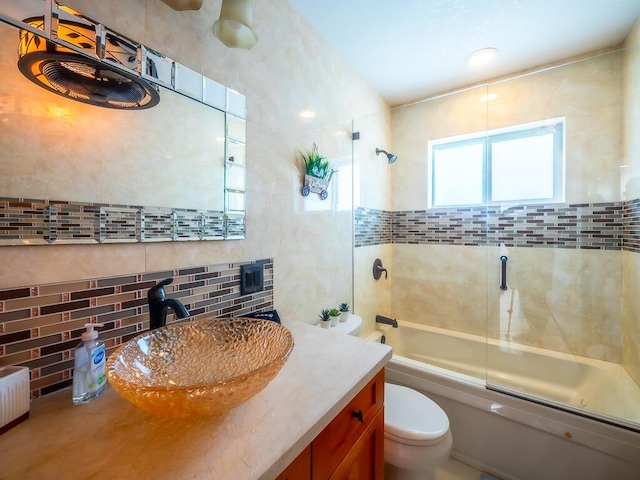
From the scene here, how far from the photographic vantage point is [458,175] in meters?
2.33

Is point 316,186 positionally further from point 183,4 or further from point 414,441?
point 414,441

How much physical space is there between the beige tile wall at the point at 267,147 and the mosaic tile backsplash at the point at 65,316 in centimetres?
3

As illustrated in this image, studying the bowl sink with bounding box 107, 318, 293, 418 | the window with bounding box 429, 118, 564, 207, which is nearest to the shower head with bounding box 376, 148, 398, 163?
the window with bounding box 429, 118, 564, 207

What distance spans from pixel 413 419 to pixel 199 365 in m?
1.02

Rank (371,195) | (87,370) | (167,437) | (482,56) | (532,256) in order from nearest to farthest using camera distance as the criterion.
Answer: (167,437) < (87,370) < (482,56) < (532,256) < (371,195)

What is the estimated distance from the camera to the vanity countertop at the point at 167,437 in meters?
0.45

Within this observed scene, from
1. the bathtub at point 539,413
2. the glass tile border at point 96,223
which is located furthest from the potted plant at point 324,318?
the glass tile border at point 96,223

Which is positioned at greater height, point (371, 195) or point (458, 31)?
point (458, 31)

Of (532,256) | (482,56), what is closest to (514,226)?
(532,256)

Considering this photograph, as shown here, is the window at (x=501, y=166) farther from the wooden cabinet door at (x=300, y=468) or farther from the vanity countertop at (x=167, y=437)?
the wooden cabinet door at (x=300, y=468)

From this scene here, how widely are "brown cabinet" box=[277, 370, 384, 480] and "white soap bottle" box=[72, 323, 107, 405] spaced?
490mm

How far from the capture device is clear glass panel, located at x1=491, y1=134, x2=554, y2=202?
198 cm

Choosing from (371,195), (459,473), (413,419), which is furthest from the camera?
(371,195)

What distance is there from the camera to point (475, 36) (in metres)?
1.67
